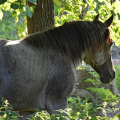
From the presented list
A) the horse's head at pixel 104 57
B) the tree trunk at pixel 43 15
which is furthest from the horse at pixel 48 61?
the tree trunk at pixel 43 15

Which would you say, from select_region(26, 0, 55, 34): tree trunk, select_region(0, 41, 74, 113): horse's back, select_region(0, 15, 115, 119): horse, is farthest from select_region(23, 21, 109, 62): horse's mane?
select_region(26, 0, 55, 34): tree trunk

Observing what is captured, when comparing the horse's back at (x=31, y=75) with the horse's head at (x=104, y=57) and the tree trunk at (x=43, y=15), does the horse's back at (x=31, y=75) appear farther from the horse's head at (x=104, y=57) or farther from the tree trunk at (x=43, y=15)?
the tree trunk at (x=43, y=15)

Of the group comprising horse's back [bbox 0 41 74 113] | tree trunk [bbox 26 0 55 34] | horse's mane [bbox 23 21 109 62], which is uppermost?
tree trunk [bbox 26 0 55 34]

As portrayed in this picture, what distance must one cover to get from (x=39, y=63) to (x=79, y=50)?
86 centimetres

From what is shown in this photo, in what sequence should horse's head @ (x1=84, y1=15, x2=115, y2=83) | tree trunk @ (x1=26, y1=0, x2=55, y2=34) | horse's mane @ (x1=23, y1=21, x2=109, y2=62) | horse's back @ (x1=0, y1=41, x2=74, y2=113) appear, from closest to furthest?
1. horse's back @ (x1=0, y1=41, x2=74, y2=113)
2. horse's mane @ (x1=23, y1=21, x2=109, y2=62)
3. horse's head @ (x1=84, y1=15, x2=115, y2=83)
4. tree trunk @ (x1=26, y1=0, x2=55, y2=34)

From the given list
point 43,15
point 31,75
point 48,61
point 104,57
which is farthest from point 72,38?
point 43,15

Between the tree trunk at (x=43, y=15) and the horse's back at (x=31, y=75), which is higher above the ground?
the tree trunk at (x=43, y=15)

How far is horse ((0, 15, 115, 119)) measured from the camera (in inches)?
98.0

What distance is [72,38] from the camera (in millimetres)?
3268

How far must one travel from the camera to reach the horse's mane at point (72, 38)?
3037mm

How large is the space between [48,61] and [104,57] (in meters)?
1.29

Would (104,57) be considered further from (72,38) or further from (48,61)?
(48,61)

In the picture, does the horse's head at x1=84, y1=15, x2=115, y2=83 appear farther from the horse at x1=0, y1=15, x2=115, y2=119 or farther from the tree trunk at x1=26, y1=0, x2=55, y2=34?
the tree trunk at x1=26, y1=0, x2=55, y2=34

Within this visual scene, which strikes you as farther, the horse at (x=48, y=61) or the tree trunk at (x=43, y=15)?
the tree trunk at (x=43, y=15)
